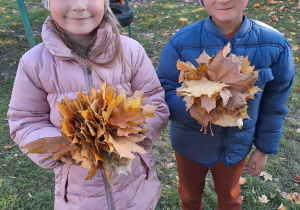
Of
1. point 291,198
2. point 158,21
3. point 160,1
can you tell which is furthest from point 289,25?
point 291,198

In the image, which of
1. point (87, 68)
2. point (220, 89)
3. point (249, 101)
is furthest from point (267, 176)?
point (87, 68)

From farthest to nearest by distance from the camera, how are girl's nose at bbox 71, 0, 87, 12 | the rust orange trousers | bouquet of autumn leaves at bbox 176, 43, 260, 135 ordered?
the rust orange trousers → girl's nose at bbox 71, 0, 87, 12 → bouquet of autumn leaves at bbox 176, 43, 260, 135

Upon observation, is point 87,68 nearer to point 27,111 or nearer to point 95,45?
point 95,45

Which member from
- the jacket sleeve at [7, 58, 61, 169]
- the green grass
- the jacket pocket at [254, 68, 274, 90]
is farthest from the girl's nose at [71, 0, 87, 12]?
the green grass

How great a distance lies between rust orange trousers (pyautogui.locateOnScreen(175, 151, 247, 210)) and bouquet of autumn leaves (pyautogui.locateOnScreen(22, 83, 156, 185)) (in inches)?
36.2

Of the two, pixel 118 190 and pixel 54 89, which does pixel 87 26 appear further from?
pixel 118 190

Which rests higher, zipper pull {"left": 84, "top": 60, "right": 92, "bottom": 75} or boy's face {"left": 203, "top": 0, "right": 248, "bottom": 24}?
boy's face {"left": 203, "top": 0, "right": 248, "bottom": 24}

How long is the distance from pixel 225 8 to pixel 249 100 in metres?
0.55

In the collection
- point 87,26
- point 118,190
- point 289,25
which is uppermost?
point 87,26

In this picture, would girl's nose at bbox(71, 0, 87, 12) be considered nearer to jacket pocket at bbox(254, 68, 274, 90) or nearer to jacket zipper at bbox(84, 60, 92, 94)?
jacket zipper at bbox(84, 60, 92, 94)

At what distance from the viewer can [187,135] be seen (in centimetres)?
177

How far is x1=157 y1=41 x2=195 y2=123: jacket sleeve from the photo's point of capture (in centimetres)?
155

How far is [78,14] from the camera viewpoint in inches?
50.4

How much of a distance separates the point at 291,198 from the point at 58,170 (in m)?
2.15
